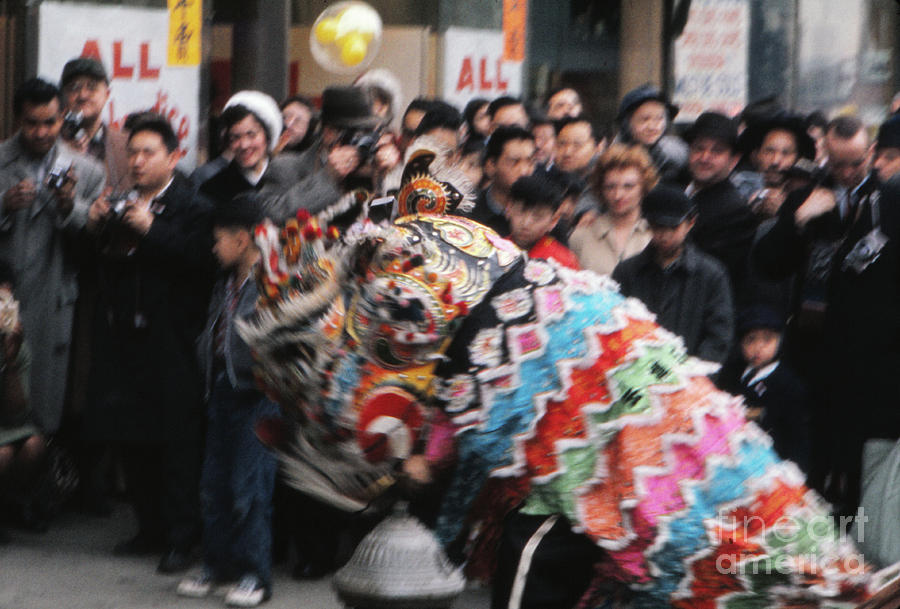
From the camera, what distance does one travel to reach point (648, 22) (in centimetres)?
1434

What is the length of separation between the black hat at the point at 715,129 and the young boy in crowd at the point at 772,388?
2.98 ft

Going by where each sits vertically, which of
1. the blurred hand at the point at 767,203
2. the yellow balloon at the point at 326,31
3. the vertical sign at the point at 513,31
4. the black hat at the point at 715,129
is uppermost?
the vertical sign at the point at 513,31

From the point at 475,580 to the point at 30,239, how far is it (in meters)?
3.77

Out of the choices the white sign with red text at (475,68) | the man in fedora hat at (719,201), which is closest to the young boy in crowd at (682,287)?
the man in fedora hat at (719,201)

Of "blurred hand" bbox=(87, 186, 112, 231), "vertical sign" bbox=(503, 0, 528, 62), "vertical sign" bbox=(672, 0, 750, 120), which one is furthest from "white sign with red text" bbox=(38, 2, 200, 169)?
"vertical sign" bbox=(672, 0, 750, 120)

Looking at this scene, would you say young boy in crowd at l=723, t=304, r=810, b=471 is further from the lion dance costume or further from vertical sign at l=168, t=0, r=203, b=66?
vertical sign at l=168, t=0, r=203, b=66

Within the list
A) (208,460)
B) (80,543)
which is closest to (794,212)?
(208,460)

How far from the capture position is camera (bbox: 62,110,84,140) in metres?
7.02

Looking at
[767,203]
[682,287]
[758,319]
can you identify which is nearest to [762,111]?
[767,203]

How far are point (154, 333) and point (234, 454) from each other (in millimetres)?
846

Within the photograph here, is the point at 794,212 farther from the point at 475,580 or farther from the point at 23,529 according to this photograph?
the point at 23,529

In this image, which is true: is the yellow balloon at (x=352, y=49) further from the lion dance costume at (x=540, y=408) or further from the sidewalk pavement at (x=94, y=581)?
the lion dance costume at (x=540, y=408)

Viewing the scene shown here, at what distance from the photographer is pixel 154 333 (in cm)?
644

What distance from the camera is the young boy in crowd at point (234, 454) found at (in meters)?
5.86
